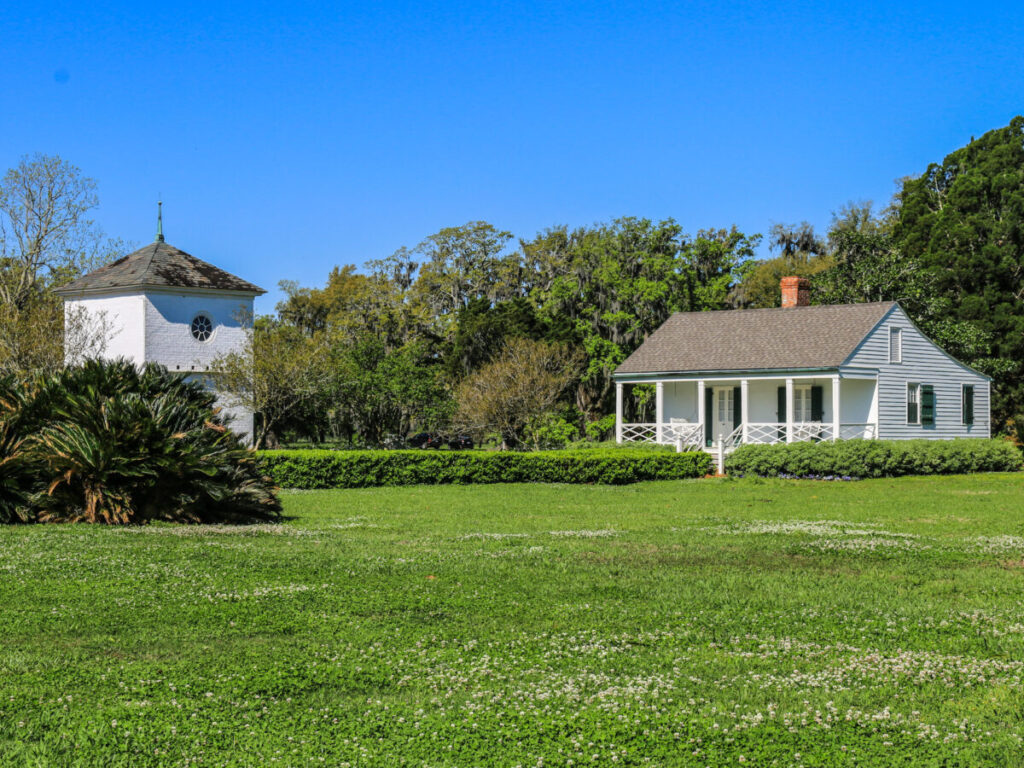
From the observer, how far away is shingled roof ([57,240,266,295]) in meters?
43.0

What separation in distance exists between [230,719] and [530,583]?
4831 millimetres

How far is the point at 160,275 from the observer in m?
43.2

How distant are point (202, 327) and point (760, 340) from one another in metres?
22.5

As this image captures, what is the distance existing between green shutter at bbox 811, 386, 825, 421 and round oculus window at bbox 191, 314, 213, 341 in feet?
79.1

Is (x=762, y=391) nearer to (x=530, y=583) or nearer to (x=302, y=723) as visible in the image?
(x=530, y=583)

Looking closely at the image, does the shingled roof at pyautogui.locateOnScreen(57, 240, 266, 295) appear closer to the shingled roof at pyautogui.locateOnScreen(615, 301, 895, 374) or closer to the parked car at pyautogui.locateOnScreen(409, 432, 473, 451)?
the parked car at pyautogui.locateOnScreen(409, 432, 473, 451)

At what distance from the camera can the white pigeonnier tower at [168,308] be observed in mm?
42594

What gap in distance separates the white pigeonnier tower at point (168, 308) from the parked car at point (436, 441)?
523 inches

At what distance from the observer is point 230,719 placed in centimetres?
590

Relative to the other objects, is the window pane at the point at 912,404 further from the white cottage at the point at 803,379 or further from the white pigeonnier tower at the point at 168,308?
the white pigeonnier tower at the point at 168,308

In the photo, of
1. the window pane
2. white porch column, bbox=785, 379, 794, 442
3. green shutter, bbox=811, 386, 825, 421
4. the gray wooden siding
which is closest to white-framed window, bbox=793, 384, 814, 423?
green shutter, bbox=811, 386, 825, 421

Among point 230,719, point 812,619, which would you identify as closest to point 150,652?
point 230,719

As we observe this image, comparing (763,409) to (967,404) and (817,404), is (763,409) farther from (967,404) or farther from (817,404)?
(967,404)

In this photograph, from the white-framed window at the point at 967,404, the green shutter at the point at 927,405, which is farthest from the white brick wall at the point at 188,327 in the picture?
the white-framed window at the point at 967,404
